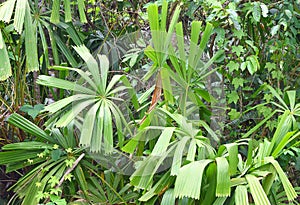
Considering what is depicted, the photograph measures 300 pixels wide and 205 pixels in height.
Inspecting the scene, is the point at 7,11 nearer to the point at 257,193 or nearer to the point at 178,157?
the point at 178,157

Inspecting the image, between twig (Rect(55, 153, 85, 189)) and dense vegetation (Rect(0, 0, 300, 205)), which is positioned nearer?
dense vegetation (Rect(0, 0, 300, 205))

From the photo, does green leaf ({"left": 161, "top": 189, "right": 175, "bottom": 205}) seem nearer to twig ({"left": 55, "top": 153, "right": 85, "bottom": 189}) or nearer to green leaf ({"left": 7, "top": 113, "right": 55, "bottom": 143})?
twig ({"left": 55, "top": 153, "right": 85, "bottom": 189})

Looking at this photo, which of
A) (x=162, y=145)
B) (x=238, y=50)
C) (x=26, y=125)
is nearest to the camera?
(x=162, y=145)

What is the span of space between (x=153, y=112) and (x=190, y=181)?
0.37 m

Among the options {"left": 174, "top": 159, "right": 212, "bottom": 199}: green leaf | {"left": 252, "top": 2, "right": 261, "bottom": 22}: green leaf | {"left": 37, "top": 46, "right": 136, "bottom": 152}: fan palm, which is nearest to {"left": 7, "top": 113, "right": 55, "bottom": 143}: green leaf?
{"left": 37, "top": 46, "right": 136, "bottom": 152}: fan palm

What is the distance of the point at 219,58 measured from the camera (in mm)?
1822

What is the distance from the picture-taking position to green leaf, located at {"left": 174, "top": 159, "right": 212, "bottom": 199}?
1.16 m

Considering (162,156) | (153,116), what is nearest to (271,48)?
(153,116)

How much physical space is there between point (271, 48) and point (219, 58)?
305 mm

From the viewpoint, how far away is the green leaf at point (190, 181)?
116 centimetres

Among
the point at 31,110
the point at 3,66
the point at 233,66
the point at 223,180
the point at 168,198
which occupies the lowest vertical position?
the point at 168,198

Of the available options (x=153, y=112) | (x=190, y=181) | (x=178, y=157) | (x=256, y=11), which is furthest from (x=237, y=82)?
(x=190, y=181)

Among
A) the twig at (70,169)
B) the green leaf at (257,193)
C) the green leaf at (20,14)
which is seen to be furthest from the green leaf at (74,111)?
the green leaf at (257,193)

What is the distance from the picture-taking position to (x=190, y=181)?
118cm
